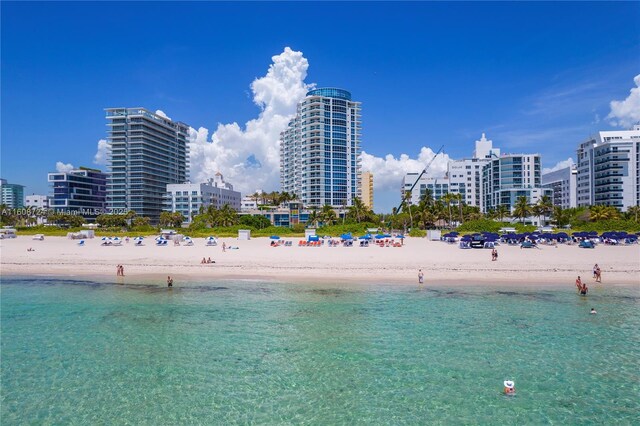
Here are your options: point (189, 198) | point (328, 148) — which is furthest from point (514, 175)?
point (189, 198)

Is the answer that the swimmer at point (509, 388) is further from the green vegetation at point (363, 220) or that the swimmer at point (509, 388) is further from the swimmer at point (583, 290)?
the green vegetation at point (363, 220)

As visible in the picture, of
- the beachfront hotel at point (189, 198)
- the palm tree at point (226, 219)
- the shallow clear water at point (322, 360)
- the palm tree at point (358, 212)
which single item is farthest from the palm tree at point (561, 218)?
the beachfront hotel at point (189, 198)

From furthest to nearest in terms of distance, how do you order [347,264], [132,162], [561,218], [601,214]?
[132,162] < [561,218] < [601,214] < [347,264]

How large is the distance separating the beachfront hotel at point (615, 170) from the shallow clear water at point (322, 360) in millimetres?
109176

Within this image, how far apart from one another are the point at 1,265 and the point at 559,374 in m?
53.9

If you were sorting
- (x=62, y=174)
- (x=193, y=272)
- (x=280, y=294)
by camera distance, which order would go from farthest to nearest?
(x=62, y=174), (x=193, y=272), (x=280, y=294)

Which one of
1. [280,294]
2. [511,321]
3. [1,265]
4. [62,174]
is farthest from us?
[62,174]

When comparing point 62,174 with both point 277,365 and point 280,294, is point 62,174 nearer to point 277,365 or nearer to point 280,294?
point 280,294

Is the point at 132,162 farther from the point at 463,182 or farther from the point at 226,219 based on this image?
the point at 463,182

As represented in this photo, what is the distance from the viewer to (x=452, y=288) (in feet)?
105

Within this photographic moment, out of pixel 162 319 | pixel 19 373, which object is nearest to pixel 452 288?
pixel 162 319

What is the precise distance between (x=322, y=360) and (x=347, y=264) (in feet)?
79.7

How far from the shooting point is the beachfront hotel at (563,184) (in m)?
144

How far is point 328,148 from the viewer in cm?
14525
